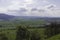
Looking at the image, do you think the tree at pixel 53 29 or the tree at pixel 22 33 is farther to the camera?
the tree at pixel 53 29

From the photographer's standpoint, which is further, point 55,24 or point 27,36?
point 55,24

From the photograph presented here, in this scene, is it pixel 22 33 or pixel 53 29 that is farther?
pixel 53 29

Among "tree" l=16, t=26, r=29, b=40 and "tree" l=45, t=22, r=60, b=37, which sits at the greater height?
"tree" l=16, t=26, r=29, b=40

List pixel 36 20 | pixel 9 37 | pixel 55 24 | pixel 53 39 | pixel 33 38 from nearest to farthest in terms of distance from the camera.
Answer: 1. pixel 33 38
2. pixel 9 37
3. pixel 53 39
4. pixel 55 24
5. pixel 36 20

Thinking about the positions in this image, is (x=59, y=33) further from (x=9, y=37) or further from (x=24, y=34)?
(x=24, y=34)

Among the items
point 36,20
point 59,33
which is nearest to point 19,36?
point 59,33

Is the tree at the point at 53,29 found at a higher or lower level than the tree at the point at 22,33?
lower

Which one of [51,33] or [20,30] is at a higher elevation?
[20,30]

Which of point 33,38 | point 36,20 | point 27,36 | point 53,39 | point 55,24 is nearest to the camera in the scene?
point 27,36

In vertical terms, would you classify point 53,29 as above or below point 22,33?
below

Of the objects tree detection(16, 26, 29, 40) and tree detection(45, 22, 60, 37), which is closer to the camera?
tree detection(16, 26, 29, 40)

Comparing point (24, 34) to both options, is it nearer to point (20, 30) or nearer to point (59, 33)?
point (20, 30)
